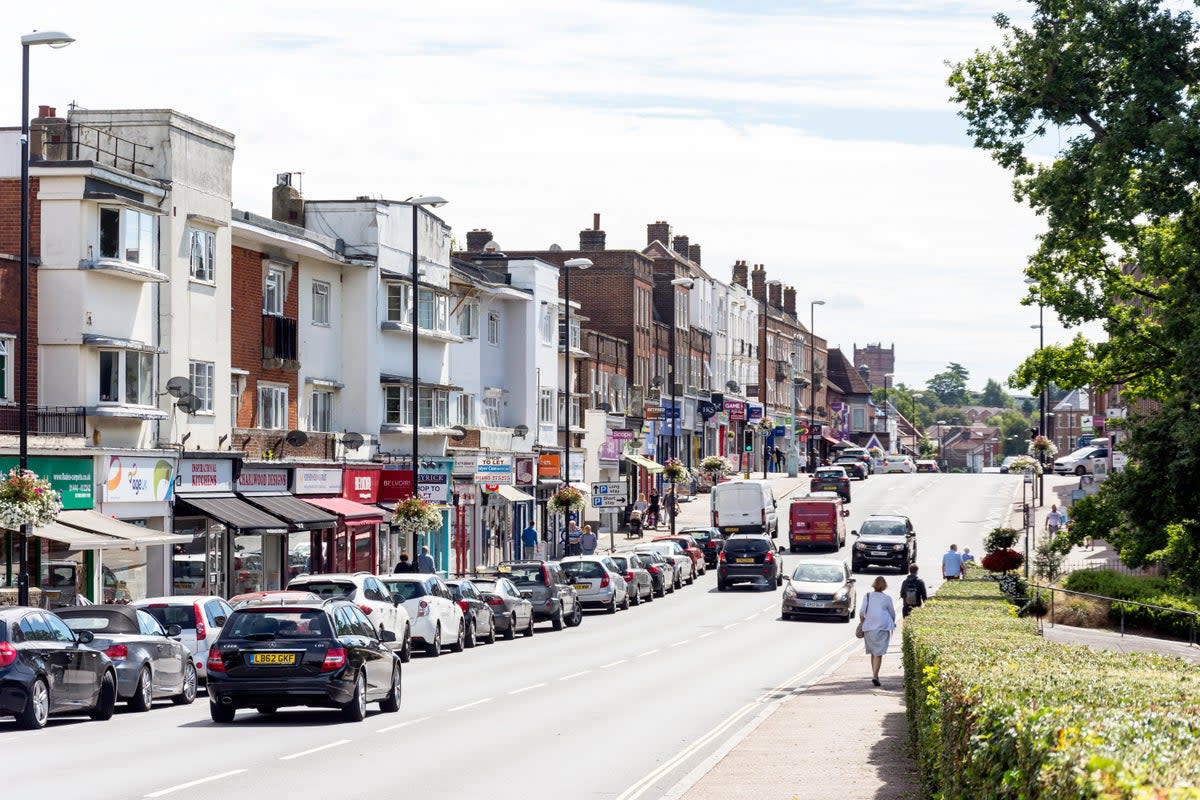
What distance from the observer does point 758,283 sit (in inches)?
5566

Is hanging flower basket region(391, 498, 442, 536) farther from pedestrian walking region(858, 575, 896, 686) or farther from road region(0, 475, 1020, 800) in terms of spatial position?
pedestrian walking region(858, 575, 896, 686)

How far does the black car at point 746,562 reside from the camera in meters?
57.6

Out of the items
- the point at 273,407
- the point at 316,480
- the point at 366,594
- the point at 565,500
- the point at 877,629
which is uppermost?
the point at 273,407

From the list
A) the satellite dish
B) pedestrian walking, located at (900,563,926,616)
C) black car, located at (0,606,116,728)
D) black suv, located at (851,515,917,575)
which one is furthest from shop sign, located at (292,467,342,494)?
black car, located at (0,606,116,728)

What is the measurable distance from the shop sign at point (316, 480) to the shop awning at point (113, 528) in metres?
11.4

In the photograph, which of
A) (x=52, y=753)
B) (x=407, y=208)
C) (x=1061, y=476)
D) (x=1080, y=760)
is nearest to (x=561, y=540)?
(x=407, y=208)

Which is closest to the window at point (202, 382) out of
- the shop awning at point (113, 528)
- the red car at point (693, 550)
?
the shop awning at point (113, 528)

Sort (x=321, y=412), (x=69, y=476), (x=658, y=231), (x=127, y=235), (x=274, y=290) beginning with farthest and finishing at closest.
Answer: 1. (x=658, y=231)
2. (x=321, y=412)
3. (x=274, y=290)
4. (x=127, y=235)
5. (x=69, y=476)

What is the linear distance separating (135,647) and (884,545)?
138ft

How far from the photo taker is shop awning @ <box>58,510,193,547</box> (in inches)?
1364

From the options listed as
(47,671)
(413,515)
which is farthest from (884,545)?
(47,671)

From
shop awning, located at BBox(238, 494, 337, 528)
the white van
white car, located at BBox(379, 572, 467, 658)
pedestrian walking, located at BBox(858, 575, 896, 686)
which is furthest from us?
the white van

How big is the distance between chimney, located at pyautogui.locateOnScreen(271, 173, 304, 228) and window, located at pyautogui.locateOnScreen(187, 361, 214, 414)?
446 inches

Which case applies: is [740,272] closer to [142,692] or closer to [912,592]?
[912,592]
